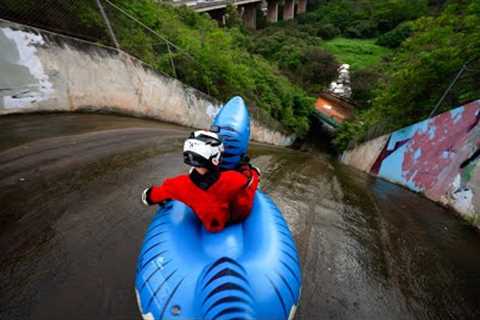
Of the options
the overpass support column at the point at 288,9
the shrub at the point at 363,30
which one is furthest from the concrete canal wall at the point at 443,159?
the overpass support column at the point at 288,9

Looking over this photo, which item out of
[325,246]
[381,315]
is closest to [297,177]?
[325,246]

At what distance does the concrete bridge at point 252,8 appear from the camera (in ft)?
72.8

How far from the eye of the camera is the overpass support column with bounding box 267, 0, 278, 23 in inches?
1373

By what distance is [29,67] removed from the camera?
13.6ft

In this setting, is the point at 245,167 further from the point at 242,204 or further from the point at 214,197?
the point at 214,197

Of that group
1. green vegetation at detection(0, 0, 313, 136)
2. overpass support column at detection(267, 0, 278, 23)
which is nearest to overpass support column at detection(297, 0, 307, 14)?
overpass support column at detection(267, 0, 278, 23)

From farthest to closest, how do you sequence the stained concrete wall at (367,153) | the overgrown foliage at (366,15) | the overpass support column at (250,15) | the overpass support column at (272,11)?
1. the overpass support column at (272,11)
2. the overpass support column at (250,15)
3. the overgrown foliage at (366,15)
4. the stained concrete wall at (367,153)

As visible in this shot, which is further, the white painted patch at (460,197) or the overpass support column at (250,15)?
the overpass support column at (250,15)

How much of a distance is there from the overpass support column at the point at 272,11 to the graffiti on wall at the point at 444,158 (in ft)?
122

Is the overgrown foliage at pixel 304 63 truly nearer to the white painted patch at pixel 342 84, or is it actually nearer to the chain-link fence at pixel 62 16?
the white painted patch at pixel 342 84

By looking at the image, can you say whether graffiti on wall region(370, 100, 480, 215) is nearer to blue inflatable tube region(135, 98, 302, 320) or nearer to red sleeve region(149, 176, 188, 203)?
blue inflatable tube region(135, 98, 302, 320)

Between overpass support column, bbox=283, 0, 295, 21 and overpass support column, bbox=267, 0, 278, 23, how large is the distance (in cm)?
249

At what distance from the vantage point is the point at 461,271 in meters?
2.32

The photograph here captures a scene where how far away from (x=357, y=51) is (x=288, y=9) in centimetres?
1813
